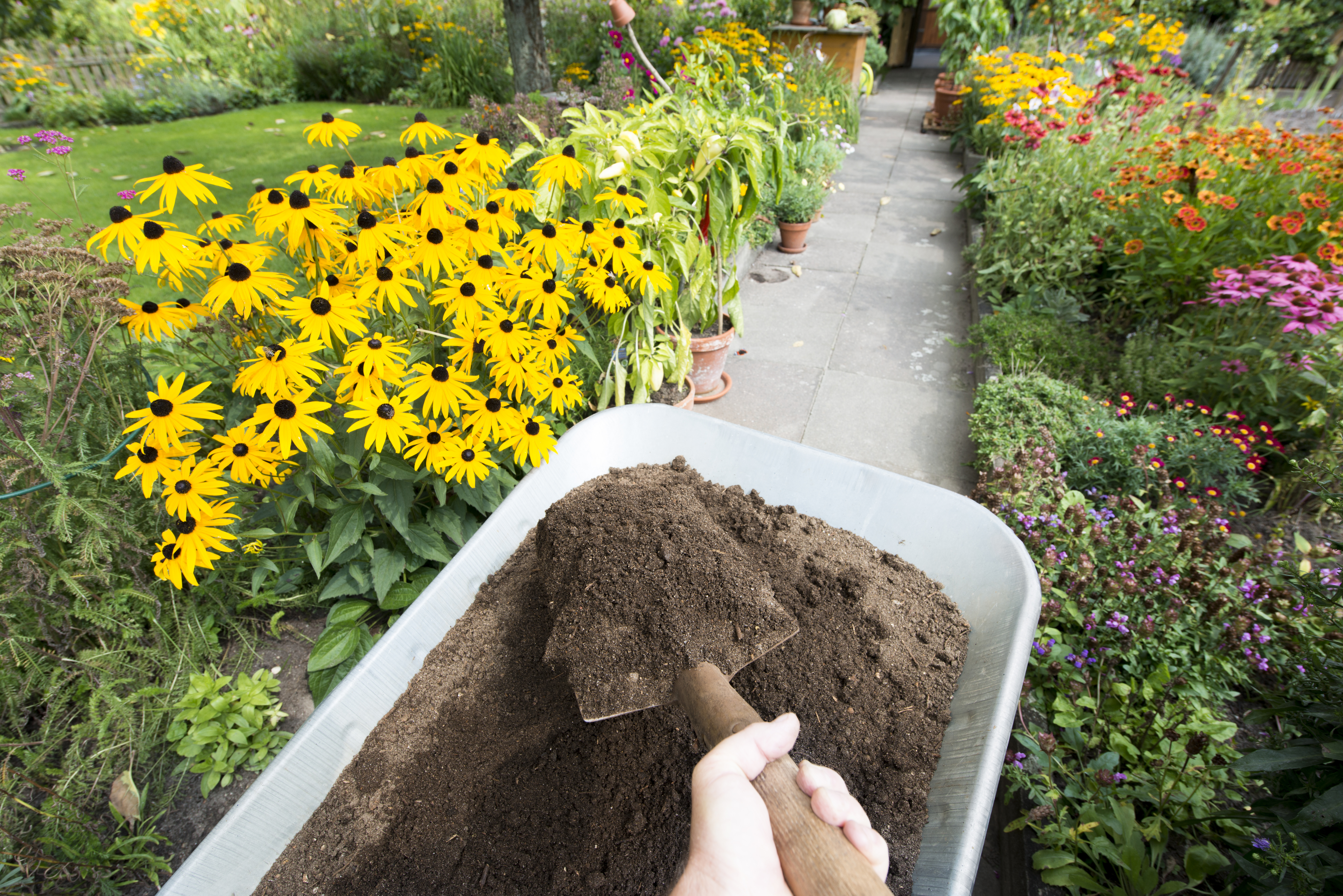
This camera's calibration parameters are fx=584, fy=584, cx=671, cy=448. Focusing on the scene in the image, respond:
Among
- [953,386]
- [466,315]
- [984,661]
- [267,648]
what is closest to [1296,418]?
[953,386]

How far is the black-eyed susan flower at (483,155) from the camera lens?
1.47 m

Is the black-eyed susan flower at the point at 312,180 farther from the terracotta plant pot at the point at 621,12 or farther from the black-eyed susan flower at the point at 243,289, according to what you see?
the terracotta plant pot at the point at 621,12

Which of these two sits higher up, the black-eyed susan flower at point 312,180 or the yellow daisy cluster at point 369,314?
the black-eyed susan flower at point 312,180

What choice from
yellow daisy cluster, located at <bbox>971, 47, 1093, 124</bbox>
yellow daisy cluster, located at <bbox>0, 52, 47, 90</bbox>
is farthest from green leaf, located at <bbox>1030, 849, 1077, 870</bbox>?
yellow daisy cluster, located at <bbox>0, 52, 47, 90</bbox>

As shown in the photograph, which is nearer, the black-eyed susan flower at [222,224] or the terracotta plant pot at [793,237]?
the black-eyed susan flower at [222,224]

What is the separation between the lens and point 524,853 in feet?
3.35

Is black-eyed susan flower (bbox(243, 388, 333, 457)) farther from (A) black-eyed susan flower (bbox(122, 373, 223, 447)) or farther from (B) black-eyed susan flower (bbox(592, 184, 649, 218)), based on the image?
(B) black-eyed susan flower (bbox(592, 184, 649, 218))

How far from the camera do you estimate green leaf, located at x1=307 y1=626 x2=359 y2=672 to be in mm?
1460

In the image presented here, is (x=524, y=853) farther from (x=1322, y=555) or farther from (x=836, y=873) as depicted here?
(x=1322, y=555)

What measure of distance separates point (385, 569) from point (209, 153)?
6087 millimetres

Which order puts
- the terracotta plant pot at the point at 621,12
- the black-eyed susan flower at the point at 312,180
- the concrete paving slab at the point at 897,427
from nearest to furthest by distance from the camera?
the black-eyed susan flower at the point at 312,180 < the terracotta plant pot at the point at 621,12 < the concrete paving slab at the point at 897,427

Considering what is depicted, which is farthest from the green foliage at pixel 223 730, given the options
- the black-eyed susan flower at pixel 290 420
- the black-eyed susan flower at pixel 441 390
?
the black-eyed susan flower at pixel 441 390

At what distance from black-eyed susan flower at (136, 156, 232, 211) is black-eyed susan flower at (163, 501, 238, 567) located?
58 centimetres

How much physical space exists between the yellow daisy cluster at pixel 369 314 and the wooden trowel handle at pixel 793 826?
631 mm
